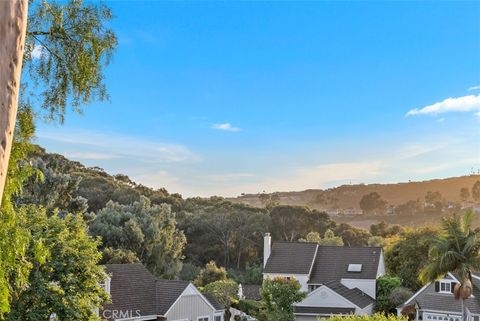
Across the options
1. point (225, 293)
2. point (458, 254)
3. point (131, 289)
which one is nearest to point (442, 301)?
point (458, 254)

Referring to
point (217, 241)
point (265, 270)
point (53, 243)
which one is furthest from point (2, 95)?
point (217, 241)

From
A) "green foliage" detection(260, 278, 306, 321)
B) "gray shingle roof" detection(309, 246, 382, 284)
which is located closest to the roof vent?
"gray shingle roof" detection(309, 246, 382, 284)

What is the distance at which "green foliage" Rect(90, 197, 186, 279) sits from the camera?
5409 cm

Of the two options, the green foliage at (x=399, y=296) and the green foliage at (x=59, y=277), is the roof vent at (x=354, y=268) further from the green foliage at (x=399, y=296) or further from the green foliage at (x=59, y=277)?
the green foliage at (x=59, y=277)

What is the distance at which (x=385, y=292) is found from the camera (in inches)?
1815

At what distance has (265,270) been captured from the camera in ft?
162

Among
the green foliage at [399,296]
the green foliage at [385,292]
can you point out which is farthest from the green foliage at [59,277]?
the green foliage at [385,292]

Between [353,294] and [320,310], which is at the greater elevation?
[353,294]

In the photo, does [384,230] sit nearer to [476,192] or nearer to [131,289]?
[476,192]

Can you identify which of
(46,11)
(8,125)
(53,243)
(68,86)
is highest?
(46,11)

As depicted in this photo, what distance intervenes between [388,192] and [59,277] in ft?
476

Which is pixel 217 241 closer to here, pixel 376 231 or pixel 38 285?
pixel 376 231

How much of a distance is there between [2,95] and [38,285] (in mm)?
16348

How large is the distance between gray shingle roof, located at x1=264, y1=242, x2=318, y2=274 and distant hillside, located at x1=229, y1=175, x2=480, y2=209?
85.9 meters
